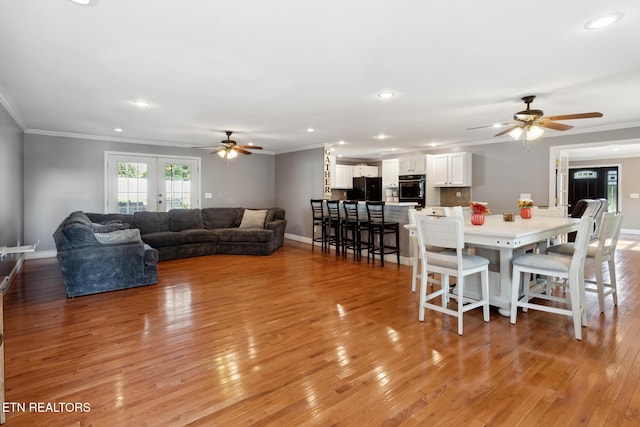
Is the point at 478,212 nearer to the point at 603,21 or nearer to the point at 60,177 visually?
Result: the point at 603,21

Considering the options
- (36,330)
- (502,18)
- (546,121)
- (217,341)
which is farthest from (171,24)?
(546,121)

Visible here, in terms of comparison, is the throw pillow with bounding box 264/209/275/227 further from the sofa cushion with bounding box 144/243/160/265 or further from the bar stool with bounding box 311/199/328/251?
the sofa cushion with bounding box 144/243/160/265

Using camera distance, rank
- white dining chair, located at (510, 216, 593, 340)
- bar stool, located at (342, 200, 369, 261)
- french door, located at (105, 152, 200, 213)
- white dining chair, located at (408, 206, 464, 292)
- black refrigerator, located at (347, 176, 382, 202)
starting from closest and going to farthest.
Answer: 1. white dining chair, located at (510, 216, 593, 340)
2. white dining chair, located at (408, 206, 464, 292)
3. bar stool, located at (342, 200, 369, 261)
4. french door, located at (105, 152, 200, 213)
5. black refrigerator, located at (347, 176, 382, 202)

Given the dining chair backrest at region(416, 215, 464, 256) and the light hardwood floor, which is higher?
the dining chair backrest at region(416, 215, 464, 256)

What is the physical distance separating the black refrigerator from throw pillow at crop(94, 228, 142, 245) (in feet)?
20.7

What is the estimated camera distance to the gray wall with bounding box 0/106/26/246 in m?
4.12

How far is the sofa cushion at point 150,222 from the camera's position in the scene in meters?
6.36

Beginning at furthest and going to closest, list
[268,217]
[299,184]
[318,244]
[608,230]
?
[299,184]
[318,244]
[268,217]
[608,230]

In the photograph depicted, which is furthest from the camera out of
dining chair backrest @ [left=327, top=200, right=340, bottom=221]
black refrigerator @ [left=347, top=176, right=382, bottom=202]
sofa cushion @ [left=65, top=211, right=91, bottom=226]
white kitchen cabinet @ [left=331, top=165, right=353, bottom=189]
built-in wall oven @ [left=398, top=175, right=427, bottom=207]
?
white kitchen cabinet @ [left=331, top=165, right=353, bottom=189]

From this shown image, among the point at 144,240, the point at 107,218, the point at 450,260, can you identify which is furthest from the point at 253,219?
the point at 450,260

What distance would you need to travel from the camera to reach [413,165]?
319 inches

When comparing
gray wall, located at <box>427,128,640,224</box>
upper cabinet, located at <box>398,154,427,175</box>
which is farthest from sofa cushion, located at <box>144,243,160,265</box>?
gray wall, located at <box>427,128,640,224</box>

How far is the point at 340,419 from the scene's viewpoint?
182 cm

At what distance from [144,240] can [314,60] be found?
4.64 meters
